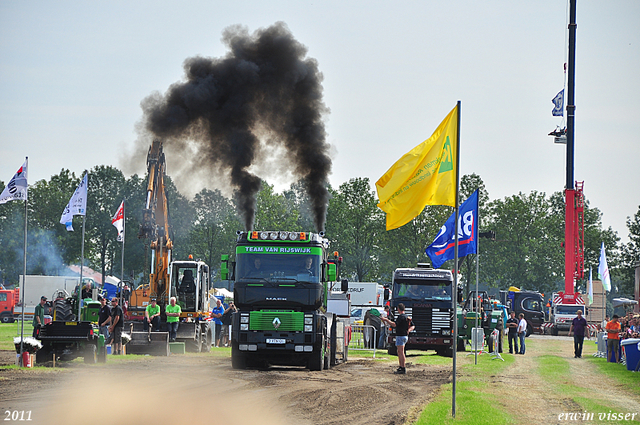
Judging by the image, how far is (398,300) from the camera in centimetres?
2877

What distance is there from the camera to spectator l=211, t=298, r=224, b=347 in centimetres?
3067

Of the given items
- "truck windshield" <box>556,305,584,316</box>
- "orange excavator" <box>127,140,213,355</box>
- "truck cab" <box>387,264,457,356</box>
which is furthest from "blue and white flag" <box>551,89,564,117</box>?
"orange excavator" <box>127,140,213,355</box>

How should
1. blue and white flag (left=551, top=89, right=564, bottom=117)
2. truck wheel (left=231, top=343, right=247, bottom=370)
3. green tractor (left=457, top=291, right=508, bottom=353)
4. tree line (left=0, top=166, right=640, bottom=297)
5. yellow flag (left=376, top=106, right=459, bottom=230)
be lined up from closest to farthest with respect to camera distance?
1. yellow flag (left=376, top=106, right=459, bottom=230)
2. truck wheel (left=231, top=343, right=247, bottom=370)
3. green tractor (left=457, top=291, right=508, bottom=353)
4. blue and white flag (left=551, top=89, right=564, bottom=117)
5. tree line (left=0, top=166, right=640, bottom=297)

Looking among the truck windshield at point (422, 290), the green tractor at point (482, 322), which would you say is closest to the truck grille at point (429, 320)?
the truck windshield at point (422, 290)

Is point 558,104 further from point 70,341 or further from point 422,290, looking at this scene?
point 70,341

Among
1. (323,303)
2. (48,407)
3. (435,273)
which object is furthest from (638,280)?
(48,407)

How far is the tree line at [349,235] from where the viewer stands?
→ 252 ft

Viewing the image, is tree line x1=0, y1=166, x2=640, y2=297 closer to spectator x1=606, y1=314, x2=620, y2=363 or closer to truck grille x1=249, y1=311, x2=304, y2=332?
spectator x1=606, y1=314, x2=620, y2=363

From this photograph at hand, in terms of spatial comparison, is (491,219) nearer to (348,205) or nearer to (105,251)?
(348,205)

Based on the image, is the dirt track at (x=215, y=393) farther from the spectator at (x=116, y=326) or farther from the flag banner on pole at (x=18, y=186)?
the flag banner on pole at (x=18, y=186)

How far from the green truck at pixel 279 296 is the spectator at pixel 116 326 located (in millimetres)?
5417

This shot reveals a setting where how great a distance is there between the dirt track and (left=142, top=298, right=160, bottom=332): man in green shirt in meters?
5.57

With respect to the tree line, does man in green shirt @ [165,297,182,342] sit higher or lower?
lower

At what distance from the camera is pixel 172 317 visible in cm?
2661
